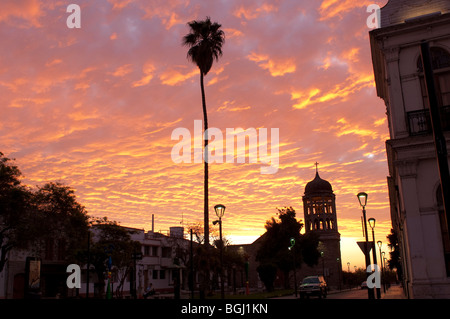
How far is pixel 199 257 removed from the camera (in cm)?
4372

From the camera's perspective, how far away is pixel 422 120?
1880cm

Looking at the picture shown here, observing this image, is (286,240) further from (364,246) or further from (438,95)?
(438,95)

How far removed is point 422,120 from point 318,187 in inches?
2621

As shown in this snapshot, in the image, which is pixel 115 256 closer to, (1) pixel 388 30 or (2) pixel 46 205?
(2) pixel 46 205

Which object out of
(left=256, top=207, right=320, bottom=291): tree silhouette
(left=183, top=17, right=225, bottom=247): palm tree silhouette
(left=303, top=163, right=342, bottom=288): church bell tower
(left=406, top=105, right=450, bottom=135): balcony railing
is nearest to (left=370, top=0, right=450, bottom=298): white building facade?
(left=406, top=105, right=450, bottom=135): balcony railing

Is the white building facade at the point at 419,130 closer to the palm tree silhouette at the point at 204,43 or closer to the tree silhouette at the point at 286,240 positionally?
the palm tree silhouette at the point at 204,43

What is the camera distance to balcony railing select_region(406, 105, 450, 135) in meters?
18.4

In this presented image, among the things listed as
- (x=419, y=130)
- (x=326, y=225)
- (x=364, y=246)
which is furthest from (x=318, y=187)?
(x=419, y=130)

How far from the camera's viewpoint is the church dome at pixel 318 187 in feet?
273

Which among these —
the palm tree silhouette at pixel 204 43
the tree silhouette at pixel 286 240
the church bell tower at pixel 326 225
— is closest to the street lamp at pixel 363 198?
the palm tree silhouette at pixel 204 43

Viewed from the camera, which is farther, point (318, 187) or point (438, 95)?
point (318, 187)

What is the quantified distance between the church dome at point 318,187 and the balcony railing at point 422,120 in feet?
213
